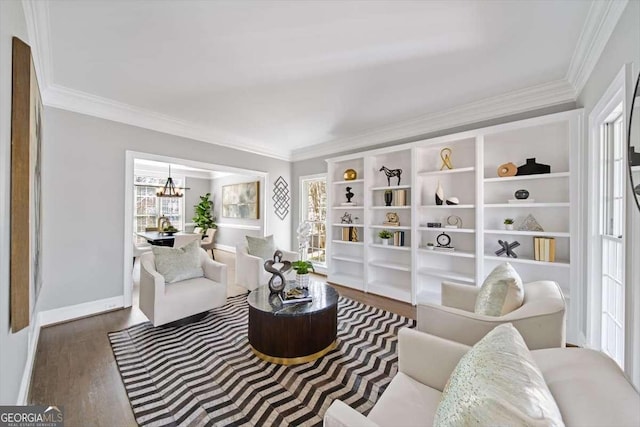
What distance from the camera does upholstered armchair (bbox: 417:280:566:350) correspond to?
4.64 feet

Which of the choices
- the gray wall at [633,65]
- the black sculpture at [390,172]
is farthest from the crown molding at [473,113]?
the gray wall at [633,65]

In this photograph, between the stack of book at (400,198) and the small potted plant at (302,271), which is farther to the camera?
the stack of book at (400,198)

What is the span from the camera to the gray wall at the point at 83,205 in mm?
3016

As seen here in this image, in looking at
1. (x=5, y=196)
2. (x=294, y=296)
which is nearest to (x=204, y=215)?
(x=294, y=296)

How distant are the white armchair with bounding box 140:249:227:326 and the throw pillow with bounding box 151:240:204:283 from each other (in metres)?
0.07

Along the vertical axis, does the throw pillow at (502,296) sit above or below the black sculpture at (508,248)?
below

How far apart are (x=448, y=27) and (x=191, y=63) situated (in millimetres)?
2255

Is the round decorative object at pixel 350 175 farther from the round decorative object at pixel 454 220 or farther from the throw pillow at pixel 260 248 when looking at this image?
the throw pillow at pixel 260 248

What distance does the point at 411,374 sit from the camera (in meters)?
1.41

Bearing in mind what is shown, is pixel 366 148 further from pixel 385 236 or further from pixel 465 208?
pixel 465 208

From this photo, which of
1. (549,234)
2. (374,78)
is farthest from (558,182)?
(374,78)

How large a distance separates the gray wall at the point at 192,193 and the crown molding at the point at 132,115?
445cm

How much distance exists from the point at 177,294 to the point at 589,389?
3.15m

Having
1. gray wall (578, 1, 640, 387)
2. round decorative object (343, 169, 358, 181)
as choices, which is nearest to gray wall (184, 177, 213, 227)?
round decorative object (343, 169, 358, 181)
